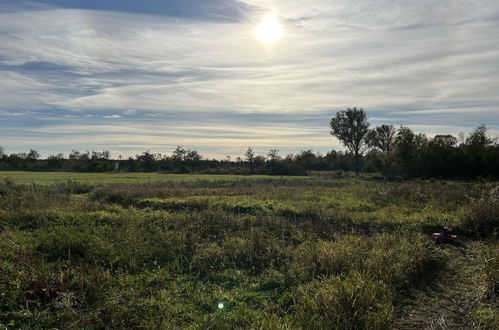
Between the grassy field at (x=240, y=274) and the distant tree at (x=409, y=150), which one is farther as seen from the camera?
the distant tree at (x=409, y=150)

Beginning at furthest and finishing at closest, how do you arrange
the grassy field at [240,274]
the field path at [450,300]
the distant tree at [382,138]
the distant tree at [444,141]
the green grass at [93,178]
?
the distant tree at [382,138] → the distant tree at [444,141] → the green grass at [93,178] → the grassy field at [240,274] → the field path at [450,300]

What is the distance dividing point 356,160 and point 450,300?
56775 mm

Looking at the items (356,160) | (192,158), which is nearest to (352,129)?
(356,160)

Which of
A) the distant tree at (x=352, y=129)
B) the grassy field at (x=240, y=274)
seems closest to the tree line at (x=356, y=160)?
the distant tree at (x=352, y=129)

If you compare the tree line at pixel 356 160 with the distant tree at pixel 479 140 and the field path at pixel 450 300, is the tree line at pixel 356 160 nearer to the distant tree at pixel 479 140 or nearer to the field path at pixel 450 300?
the distant tree at pixel 479 140

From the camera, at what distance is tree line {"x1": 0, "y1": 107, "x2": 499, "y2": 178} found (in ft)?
123

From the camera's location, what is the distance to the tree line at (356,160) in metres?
37.4

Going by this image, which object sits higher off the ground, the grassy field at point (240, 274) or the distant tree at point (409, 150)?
the distant tree at point (409, 150)

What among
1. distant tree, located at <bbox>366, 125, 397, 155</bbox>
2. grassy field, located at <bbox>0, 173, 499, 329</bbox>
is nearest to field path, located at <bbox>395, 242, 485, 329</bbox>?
grassy field, located at <bbox>0, 173, 499, 329</bbox>

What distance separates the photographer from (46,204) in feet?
48.7

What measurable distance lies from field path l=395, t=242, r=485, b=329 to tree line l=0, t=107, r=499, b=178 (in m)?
31.0

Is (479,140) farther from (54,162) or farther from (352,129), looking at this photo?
(54,162)

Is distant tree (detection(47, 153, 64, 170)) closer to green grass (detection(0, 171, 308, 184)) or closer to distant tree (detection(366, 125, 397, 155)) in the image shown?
green grass (detection(0, 171, 308, 184))

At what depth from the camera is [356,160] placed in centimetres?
6075
